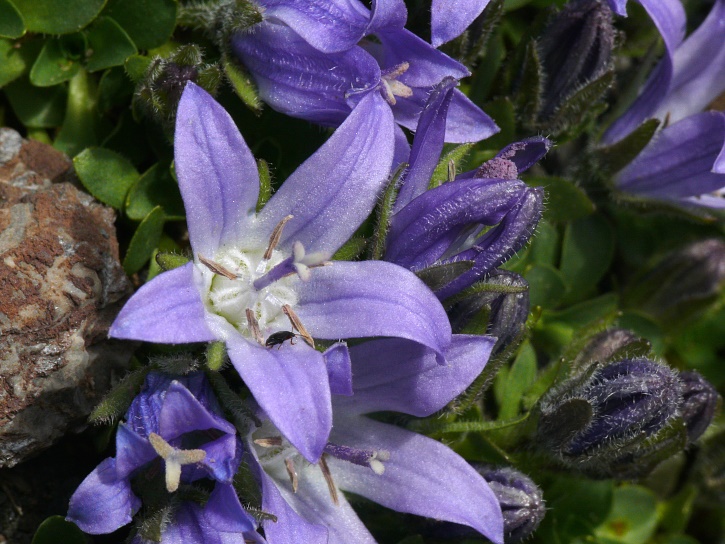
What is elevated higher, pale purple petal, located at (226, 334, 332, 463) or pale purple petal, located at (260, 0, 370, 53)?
pale purple petal, located at (260, 0, 370, 53)

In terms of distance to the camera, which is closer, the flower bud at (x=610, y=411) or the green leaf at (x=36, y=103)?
the flower bud at (x=610, y=411)

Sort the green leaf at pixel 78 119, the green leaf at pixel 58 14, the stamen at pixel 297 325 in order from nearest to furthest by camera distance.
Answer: the stamen at pixel 297 325 < the green leaf at pixel 58 14 < the green leaf at pixel 78 119

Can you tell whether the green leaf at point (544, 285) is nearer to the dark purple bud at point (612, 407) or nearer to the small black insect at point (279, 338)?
the dark purple bud at point (612, 407)

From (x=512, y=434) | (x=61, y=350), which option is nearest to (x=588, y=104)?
(x=512, y=434)

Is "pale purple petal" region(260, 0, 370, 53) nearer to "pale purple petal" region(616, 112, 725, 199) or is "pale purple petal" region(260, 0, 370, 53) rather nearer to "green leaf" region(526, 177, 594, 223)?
"green leaf" region(526, 177, 594, 223)

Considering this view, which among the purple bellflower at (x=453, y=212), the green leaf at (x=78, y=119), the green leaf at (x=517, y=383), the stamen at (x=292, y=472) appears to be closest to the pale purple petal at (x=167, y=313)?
the stamen at (x=292, y=472)

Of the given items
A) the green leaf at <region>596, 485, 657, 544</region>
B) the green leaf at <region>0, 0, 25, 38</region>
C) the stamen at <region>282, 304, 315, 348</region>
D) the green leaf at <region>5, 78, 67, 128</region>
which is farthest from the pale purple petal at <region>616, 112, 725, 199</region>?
the green leaf at <region>0, 0, 25, 38</region>

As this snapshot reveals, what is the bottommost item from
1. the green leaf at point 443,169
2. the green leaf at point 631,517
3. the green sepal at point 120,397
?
the green leaf at point 631,517

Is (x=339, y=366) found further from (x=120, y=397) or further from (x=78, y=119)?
(x=78, y=119)
